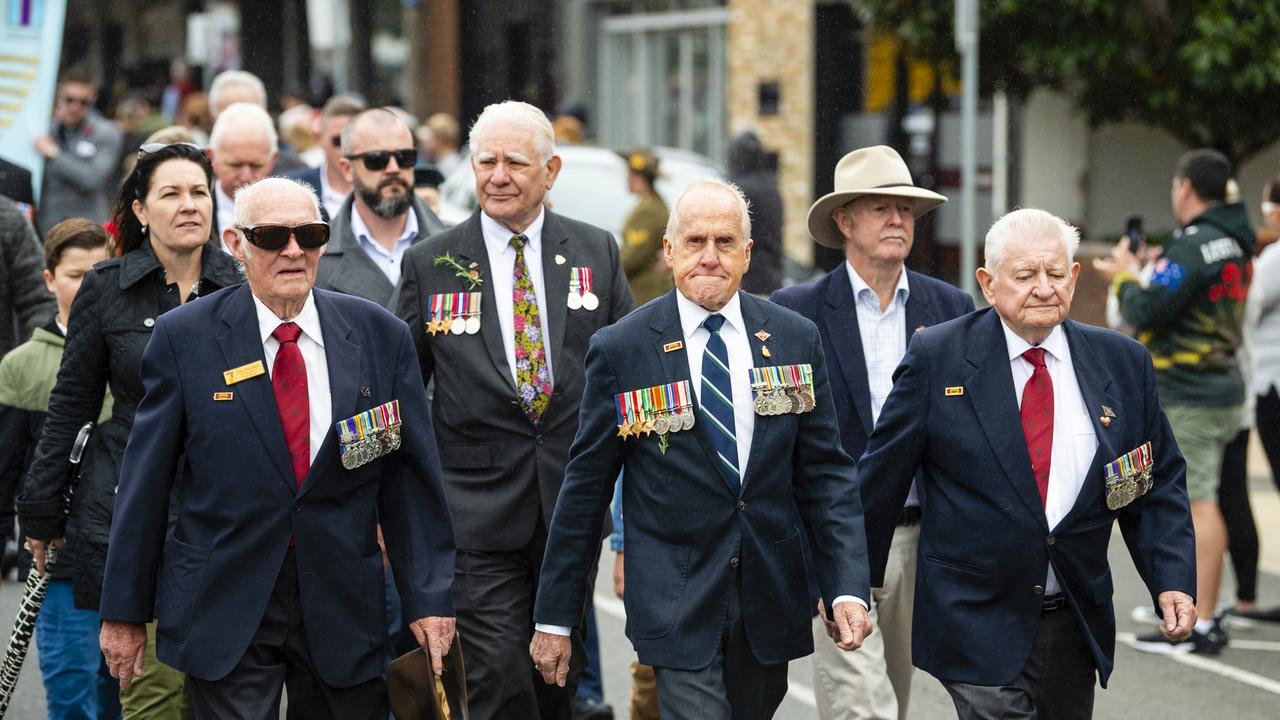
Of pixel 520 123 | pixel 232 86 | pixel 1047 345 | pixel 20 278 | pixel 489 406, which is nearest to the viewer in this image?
pixel 1047 345

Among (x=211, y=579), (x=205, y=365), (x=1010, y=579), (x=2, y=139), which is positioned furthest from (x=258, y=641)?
(x=2, y=139)

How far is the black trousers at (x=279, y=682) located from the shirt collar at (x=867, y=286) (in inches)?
87.6

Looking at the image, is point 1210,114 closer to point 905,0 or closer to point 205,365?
point 905,0

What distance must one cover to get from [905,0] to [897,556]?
38.5 ft

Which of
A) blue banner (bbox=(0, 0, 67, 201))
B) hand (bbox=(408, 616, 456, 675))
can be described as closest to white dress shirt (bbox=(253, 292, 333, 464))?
hand (bbox=(408, 616, 456, 675))

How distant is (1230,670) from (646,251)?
16.4ft

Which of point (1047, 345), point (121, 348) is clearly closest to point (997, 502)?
point (1047, 345)

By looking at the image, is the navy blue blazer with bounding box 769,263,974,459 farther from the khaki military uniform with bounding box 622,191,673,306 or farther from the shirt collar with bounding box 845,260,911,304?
the khaki military uniform with bounding box 622,191,673,306

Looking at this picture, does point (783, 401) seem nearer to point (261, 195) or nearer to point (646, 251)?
point (261, 195)

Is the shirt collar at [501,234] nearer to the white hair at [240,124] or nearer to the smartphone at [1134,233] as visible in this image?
the white hair at [240,124]

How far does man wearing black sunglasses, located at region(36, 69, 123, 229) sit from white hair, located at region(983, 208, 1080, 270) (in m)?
9.09

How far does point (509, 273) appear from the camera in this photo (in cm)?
623

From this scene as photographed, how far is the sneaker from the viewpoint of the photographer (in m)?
8.70

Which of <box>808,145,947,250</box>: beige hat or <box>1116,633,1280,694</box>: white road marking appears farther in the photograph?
<box>1116,633,1280,694</box>: white road marking
